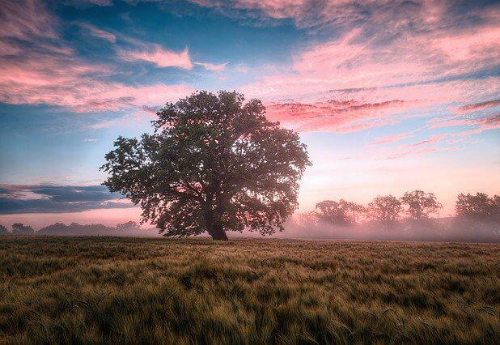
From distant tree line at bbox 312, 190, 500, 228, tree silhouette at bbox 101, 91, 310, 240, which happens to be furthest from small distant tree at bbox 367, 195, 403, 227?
tree silhouette at bbox 101, 91, 310, 240

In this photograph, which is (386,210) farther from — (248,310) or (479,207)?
(248,310)

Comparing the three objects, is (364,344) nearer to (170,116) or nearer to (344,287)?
(344,287)

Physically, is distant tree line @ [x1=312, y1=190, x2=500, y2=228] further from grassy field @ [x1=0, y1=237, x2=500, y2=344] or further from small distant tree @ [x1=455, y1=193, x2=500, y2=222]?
grassy field @ [x1=0, y1=237, x2=500, y2=344]

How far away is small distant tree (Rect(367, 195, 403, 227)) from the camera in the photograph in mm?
115400

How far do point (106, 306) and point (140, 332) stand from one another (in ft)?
4.03

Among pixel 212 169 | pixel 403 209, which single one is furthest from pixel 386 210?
pixel 212 169

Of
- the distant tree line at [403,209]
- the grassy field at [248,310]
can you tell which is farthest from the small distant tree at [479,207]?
the grassy field at [248,310]

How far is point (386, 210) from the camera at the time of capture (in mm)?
118375

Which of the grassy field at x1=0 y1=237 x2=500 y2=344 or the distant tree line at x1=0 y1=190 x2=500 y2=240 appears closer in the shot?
the grassy field at x1=0 y1=237 x2=500 y2=344

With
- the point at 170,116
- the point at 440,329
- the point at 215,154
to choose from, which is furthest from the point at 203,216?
the point at 440,329

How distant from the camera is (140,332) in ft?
8.81

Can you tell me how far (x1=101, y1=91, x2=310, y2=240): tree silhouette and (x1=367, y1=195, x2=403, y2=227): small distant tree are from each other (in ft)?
343

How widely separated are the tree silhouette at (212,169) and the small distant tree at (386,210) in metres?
105

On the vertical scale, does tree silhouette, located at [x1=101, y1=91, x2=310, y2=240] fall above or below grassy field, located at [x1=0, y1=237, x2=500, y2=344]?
above
